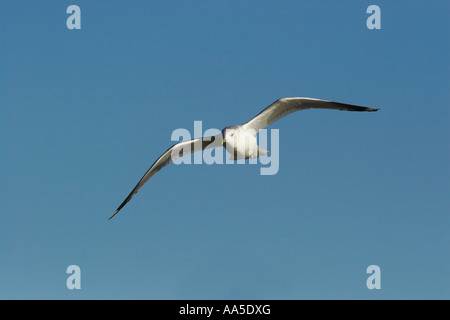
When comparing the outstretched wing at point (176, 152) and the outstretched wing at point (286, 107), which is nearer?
the outstretched wing at point (286, 107)

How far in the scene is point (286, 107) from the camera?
1220 centimetres

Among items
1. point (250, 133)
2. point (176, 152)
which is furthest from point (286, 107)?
point (176, 152)

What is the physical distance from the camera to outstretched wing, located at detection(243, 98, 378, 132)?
1194 cm

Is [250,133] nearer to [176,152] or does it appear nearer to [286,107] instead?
[286,107]

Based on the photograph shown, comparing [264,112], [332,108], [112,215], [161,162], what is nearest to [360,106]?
[332,108]

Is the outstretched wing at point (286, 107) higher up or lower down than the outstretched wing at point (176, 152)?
higher up

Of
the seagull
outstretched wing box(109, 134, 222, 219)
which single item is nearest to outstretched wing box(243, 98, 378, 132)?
the seagull

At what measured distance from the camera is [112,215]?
1300 cm

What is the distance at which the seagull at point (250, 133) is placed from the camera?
11.9 m

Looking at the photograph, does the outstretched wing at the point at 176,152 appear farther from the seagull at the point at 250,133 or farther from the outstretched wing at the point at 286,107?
the outstretched wing at the point at 286,107

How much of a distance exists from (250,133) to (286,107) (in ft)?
3.63

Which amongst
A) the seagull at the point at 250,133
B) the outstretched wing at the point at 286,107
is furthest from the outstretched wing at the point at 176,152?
the outstretched wing at the point at 286,107

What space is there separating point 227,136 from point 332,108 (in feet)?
9.06
